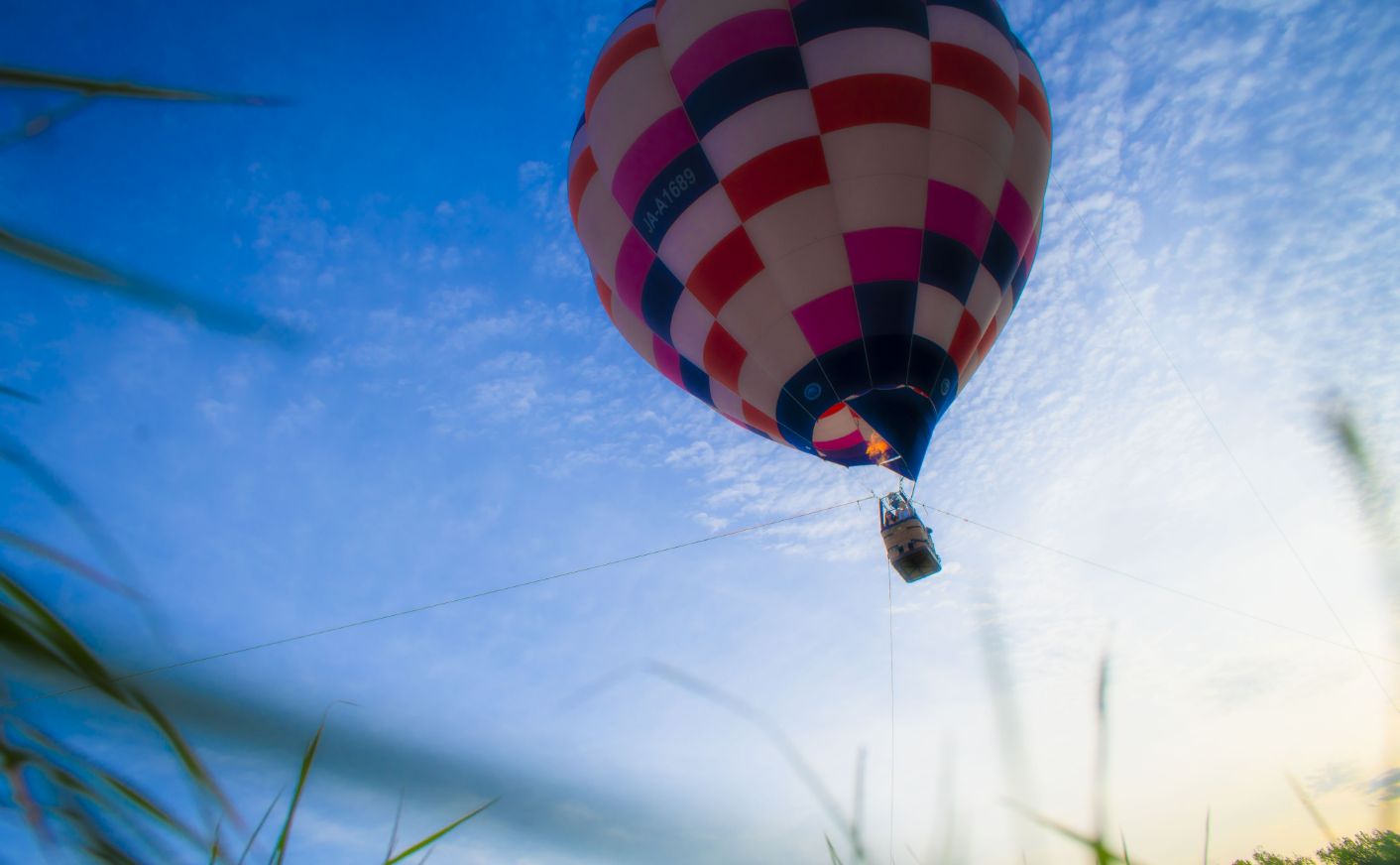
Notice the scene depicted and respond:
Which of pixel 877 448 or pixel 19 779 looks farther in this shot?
pixel 877 448

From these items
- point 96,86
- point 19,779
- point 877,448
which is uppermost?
point 877,448

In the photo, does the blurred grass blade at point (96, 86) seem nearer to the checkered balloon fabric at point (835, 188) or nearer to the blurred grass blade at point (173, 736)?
the blurred grass blade at point (173, 736)

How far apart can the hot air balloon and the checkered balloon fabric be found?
0.07ft

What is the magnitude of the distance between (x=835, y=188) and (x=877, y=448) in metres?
3.49

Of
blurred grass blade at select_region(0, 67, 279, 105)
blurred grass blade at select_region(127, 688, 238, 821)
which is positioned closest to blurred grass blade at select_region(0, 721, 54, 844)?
blurred grass blade at select_region(127, 688, 238, 821)

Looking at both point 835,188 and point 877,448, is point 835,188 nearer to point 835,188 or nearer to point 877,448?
point 835,188

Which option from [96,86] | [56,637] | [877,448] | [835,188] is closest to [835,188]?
[835,188]

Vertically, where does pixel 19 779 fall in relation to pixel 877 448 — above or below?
below

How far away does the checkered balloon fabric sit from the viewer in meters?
8.02

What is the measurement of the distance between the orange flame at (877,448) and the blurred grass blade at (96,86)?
952 cm

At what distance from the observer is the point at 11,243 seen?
392 mm

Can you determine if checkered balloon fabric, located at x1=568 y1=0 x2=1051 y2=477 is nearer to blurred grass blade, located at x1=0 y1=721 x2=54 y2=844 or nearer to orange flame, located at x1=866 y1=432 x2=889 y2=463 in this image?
orange flame, located at x1=866 y1=432 x2=889 y2=463

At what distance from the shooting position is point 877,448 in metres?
9.77

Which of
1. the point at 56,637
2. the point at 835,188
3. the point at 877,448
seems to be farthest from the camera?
the point at 877,448
